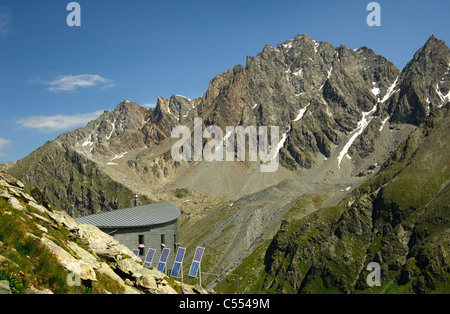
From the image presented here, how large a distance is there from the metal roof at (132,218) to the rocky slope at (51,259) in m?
15.3

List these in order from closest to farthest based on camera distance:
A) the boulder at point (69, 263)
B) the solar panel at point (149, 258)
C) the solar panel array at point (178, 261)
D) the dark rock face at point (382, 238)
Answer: the boulder at point (69, 263)
the solar panel array at point (178, 261)
the solar panel at point (149, 258)
the dark rock face at point (382, 238)

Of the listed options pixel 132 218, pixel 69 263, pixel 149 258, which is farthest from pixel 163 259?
pixel 69 263

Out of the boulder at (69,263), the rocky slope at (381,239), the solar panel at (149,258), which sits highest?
the boulder at (69,263)

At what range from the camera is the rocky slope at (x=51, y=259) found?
50.4ft

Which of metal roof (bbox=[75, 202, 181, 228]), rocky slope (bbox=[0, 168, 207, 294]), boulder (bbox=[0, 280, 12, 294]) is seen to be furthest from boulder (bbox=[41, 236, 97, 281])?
metal roof (bbox=[75, 202, 181, 228])

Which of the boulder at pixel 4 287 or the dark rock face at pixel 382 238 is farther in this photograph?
the dark rock face at pixel 382 238

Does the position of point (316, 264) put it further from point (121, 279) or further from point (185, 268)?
point (121, 279)

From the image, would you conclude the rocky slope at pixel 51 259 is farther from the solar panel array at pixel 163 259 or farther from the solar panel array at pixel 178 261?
the solar panel array at pixel 163 259

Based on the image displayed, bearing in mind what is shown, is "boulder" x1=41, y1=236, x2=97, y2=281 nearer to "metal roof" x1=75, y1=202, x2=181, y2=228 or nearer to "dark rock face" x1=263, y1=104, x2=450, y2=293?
"metal roof" x1=75, y1=202, x2=181, y2=228

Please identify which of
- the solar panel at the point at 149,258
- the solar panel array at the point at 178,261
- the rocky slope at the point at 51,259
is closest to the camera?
the rocky slope at the point at 51,259

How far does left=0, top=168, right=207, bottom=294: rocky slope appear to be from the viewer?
1536cm

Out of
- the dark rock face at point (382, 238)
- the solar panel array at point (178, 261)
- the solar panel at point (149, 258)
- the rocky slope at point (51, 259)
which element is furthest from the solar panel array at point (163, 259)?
the dark rock face at point (382, 238)

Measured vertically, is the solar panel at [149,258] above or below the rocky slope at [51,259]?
below
